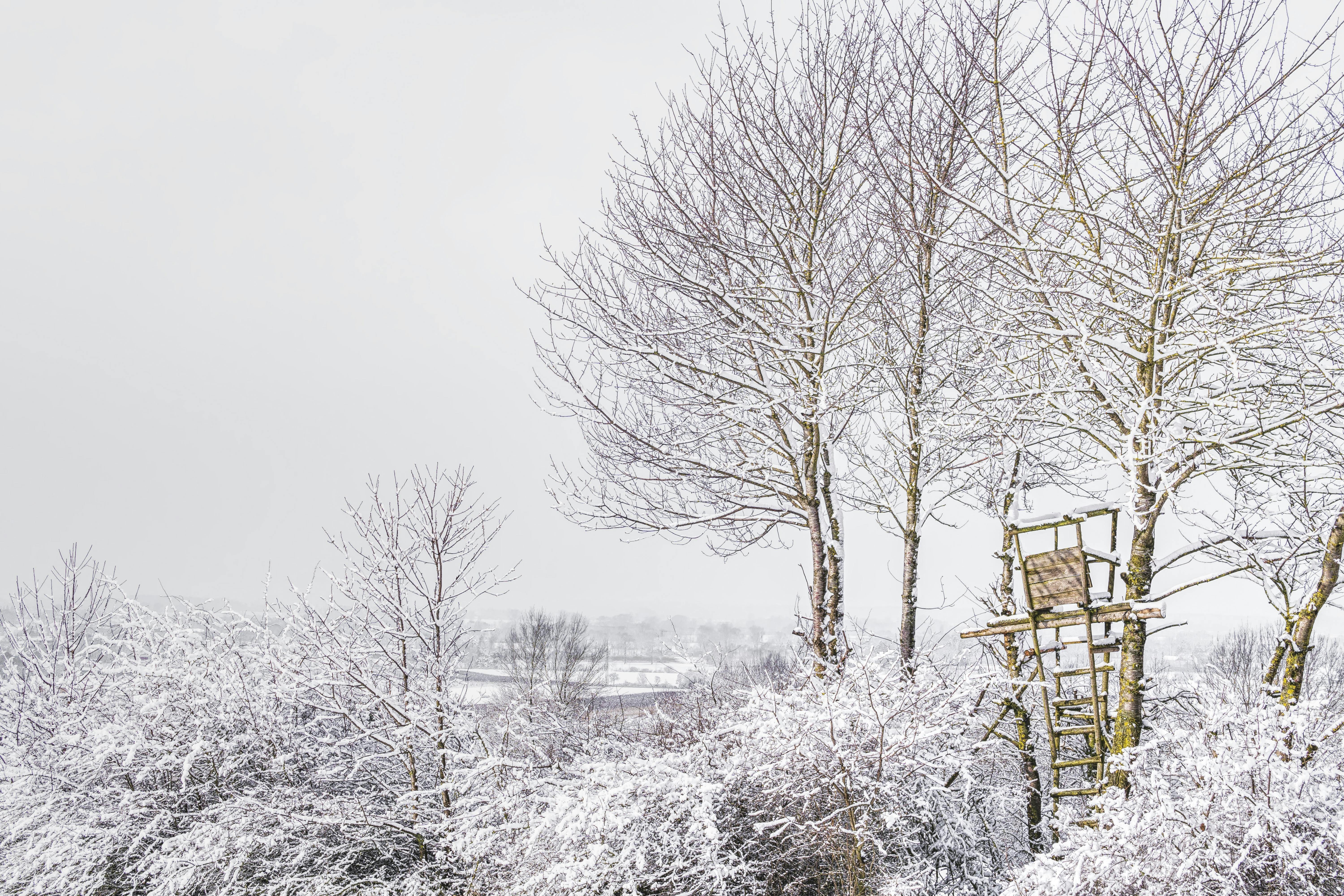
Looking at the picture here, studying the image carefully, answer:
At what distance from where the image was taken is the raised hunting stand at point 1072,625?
5.27 meters

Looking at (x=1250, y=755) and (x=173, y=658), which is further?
(x=173, y=658)

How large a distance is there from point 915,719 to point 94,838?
22.0ft

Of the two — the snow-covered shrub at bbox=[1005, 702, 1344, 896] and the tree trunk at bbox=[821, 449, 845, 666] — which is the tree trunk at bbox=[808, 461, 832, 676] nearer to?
the tree trunk at bbox=[821, 449, 845, 666]

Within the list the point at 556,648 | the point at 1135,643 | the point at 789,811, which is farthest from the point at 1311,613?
the point at 556,648

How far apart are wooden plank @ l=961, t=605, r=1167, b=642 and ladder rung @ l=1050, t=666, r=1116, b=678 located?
0.06ft

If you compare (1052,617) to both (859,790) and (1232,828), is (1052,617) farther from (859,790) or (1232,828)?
(1232,828)

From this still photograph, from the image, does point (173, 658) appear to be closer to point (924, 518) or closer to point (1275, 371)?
point (924, 518)

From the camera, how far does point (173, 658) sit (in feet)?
23.7

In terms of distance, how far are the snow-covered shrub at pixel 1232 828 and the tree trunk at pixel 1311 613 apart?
0.64 meters

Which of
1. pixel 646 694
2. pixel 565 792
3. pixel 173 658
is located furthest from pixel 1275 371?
pixel 646 694

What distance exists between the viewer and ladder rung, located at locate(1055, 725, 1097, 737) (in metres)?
5.36

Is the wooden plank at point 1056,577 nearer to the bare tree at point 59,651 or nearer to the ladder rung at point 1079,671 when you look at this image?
the ladder rung at point 1079,671

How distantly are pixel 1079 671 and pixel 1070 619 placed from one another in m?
0.64

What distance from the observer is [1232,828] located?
335 cm
